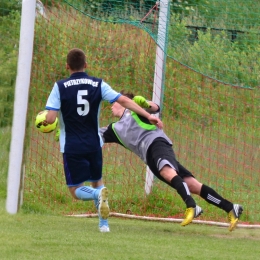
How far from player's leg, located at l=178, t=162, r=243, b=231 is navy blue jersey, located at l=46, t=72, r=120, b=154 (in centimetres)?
118

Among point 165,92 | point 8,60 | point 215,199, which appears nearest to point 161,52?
point 165,92

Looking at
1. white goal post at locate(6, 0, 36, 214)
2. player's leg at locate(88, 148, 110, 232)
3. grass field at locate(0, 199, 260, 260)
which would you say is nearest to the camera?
grass field at locate(0, 199, 260, 260)

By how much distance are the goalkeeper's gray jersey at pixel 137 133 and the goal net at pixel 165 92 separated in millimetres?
1188

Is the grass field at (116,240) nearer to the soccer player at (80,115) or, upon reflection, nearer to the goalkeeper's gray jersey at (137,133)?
the soccer player at (80,115)

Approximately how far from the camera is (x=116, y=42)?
9633 mm

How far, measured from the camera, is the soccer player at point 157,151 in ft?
23.8

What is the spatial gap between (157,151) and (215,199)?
2.52 ft

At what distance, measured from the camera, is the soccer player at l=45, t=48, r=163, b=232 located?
6918mm

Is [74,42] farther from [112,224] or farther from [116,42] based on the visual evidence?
[112,224]

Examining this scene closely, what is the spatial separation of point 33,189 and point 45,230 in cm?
187

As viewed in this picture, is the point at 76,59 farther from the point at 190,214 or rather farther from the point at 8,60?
the point at 8,60

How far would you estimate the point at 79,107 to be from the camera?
693cm

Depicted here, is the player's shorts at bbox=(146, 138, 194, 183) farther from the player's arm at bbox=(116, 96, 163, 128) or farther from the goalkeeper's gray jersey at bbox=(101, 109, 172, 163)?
the player's arm at bbox=(116, 96, 163, 128)

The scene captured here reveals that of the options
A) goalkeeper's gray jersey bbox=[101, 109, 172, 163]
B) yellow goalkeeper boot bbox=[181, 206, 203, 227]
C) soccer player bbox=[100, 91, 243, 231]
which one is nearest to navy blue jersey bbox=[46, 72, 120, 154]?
soccer player bbox=[100, 91, 243, 231]
